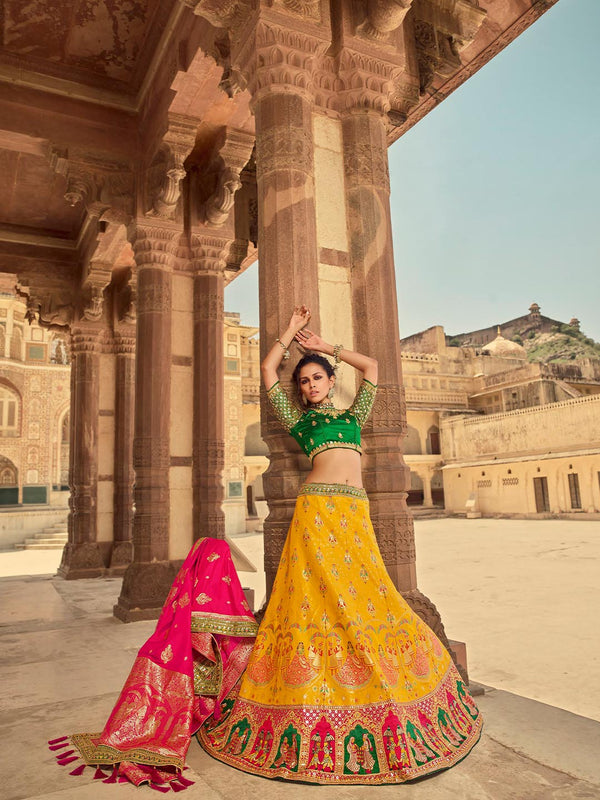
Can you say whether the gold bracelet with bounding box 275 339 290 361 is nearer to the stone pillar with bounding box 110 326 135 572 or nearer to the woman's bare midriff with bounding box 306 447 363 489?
the woman's bare midriff with bounding box 306 447 363 489

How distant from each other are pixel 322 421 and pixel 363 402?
296 millimetres

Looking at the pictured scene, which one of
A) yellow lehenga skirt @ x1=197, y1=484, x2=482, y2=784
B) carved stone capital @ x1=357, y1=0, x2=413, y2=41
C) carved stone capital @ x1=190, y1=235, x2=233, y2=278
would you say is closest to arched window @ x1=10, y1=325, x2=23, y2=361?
carved stone capital @ x1=190, y1=235, x2=233, y2=278

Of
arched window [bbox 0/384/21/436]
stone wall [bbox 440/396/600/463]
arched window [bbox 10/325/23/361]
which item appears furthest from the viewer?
arched window [bbox 0/384/21/436]

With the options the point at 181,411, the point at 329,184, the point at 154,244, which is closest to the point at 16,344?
the point at 181,411

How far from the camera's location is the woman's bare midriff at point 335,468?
2953 millimetres

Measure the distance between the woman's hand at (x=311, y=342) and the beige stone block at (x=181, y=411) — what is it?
13.0ft

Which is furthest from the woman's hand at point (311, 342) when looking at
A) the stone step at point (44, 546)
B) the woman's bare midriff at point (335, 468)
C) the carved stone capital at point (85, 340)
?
the stone step at point (44, 546)

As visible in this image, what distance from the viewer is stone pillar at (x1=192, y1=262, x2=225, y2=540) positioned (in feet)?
22.1

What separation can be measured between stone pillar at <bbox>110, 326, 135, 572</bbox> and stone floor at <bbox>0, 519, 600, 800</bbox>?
2.79ft

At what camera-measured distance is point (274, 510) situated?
3314 mm

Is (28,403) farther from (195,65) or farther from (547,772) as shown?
(547,772)

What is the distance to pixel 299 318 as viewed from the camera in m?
3.32

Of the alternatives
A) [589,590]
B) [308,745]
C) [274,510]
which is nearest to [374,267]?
[274,510]

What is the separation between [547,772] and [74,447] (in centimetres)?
942
